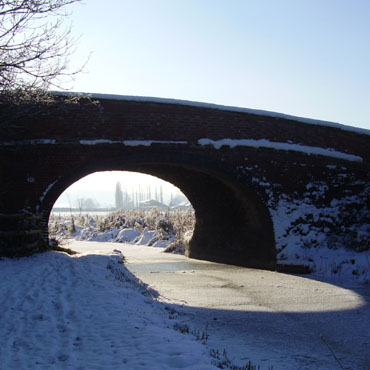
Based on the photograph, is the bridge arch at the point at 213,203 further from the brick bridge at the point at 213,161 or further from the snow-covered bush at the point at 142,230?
the snow-covered bush at the point at 142,230

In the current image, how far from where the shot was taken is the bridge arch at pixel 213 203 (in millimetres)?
10220

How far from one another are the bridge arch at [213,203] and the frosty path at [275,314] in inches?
46.1

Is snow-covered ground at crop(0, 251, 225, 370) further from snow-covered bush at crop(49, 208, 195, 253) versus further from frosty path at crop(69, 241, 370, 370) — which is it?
snow-covered bush at crop(49, 208, 195, 253)

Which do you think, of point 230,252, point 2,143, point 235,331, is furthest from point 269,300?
point 2,143

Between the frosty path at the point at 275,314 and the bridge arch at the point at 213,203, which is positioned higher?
the bridge arch at the point at 213,203

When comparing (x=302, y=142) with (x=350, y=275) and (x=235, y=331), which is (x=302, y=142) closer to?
(x=350, y=275)

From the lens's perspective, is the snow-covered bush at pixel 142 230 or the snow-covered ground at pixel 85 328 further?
the snow-covered bush at pixel 142 230

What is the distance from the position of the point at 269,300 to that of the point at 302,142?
5.46 meters

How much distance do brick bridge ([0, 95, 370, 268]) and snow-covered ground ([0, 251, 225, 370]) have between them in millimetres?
3102

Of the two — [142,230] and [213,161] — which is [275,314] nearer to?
[213,161]

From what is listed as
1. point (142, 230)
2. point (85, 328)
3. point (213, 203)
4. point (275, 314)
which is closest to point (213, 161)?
point (213, 203)

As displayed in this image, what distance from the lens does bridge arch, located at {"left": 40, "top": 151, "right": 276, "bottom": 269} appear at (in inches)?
402

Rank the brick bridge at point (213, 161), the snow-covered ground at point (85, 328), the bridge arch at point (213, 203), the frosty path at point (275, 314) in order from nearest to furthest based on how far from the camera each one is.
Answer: the snow-covered ground at point (85, 328)
the frosty path at point (275, 314)
the brick bridge at point (213, 161)
the bridge arch at point (213, 203)

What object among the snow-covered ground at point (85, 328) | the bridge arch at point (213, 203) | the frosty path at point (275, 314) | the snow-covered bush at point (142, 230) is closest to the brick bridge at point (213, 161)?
the bridge arch at point (213, 203)
